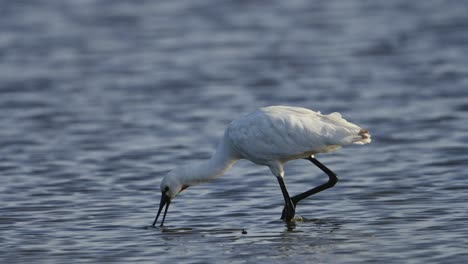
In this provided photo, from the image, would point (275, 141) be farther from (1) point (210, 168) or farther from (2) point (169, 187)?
(2) point (169, 187)

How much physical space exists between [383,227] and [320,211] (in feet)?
3.71

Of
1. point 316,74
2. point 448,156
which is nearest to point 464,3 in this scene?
point 316,74

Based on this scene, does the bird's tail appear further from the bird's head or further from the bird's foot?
the bird's head

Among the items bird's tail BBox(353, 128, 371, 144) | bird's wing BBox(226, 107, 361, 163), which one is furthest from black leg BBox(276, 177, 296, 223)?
bird's tail BBox(353, 128, 371, 144)

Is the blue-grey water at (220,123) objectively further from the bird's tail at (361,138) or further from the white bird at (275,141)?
the bird's tail at (361,138)

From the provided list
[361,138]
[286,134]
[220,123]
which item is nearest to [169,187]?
[286,134]

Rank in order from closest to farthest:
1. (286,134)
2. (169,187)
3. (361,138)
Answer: (361,138)
(286,134)
(169,187)

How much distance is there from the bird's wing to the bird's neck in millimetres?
205

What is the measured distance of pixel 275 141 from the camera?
11.2 meters

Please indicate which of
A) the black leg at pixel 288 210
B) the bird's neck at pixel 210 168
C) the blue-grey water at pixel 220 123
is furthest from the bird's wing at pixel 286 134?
the blue-grey water at pixel 220 123

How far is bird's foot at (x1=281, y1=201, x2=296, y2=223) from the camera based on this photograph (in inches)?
439

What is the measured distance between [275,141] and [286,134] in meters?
0.12

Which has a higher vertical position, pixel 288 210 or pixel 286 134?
pixel 286 134

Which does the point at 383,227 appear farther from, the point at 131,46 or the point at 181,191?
the point at 131,46
